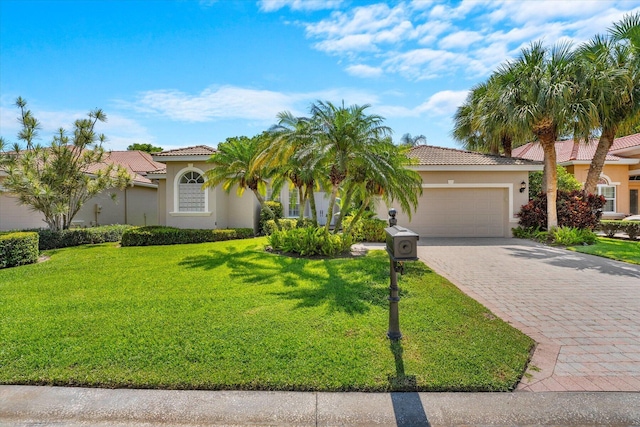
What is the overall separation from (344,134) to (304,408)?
25.9ft

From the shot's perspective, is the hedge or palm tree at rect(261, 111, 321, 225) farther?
the hedge

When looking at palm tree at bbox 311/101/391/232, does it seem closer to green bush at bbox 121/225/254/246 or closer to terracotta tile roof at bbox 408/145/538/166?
terracotta tile roof at bbox 408/145/538/166

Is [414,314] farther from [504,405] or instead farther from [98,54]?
[98,54]

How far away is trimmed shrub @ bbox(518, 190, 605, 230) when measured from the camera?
1431 centimetres

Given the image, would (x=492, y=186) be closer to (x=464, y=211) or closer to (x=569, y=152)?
(x=464, y=211)

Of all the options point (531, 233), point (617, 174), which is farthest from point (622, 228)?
point (617, 174)

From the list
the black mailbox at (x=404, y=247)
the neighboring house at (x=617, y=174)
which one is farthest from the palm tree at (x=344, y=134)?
the neighboring house at (x=617, y=174)

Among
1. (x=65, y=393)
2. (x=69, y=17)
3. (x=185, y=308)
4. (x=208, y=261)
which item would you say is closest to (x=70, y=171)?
(x=69, y=17)

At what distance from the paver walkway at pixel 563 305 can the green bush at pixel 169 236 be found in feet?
29.3

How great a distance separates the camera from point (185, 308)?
5.59m

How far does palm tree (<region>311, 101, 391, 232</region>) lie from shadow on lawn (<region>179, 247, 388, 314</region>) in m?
2.91

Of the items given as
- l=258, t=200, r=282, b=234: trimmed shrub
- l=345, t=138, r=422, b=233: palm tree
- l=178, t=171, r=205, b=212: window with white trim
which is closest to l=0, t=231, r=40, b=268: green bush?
l=178, t=171, r=205, b=212: window with white trim

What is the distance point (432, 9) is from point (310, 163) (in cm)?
549

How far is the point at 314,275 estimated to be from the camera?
8.00m
